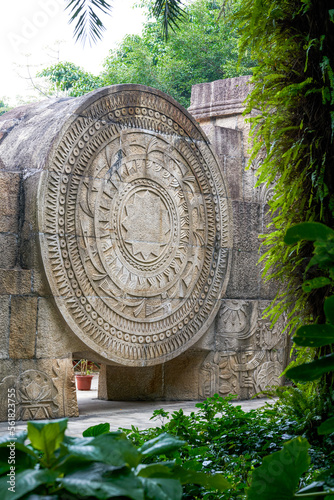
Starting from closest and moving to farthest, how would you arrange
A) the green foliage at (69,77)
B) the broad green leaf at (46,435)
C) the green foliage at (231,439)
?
the broad green leaf at (46,435), the green foliage at (231,439), the green foliage at (69,77)

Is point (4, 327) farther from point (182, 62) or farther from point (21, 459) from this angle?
point (182, 62)

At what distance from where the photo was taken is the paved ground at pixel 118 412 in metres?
5.66

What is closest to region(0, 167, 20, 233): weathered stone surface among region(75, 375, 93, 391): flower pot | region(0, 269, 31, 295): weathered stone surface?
region(0, 269, 31, 295): weathered stone surface

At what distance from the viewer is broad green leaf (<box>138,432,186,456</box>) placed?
1.33 meters

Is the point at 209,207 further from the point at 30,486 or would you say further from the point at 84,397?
the point at 30,486

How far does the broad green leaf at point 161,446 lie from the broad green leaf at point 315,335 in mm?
346

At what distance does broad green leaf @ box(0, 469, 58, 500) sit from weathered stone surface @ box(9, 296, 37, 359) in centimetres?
492

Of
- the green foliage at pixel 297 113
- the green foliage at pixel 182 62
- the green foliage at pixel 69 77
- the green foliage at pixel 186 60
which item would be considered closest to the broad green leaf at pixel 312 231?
the green foliage at pixel 297 113

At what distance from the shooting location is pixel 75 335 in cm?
630

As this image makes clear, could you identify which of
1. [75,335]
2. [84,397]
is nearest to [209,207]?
[75,335]

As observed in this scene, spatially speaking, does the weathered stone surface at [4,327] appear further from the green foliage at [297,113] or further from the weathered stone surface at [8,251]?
the green foliage at [297,113]

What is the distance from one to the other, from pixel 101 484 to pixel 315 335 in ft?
1.85

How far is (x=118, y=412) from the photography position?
670 cm

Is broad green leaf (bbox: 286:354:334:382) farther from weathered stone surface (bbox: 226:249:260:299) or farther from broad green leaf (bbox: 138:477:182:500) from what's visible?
weathered stone surface (bbox: 226:249:260:299)
